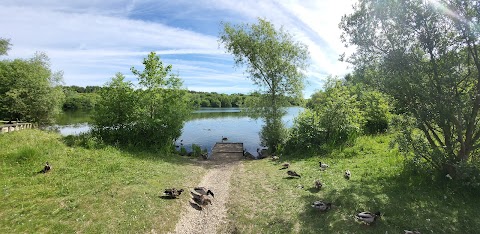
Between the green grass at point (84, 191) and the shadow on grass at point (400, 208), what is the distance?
557 centimetres

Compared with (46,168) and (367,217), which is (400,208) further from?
(46,168)

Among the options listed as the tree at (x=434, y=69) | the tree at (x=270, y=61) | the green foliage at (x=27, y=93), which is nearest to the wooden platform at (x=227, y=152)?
the tree at (x=270, y=61)

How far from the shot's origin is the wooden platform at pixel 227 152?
22.5 m

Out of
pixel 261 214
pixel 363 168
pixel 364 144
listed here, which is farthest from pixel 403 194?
pixel 364 144

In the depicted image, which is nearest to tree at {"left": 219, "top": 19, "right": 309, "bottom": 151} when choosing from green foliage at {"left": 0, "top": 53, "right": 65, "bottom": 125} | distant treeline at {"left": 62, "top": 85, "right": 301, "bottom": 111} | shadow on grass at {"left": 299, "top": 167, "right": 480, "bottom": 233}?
distant treeline at {"left": 62, "top": 85, "right": 301, "bottom": 111}

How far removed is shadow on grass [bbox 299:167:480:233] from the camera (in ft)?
27.5

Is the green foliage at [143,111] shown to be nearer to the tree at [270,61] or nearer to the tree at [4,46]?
the tree at [270,61]

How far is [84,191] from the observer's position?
10.5 metres

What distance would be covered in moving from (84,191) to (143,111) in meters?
12.2

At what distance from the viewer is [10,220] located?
8.20m

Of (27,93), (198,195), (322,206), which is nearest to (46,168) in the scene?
(198,195)

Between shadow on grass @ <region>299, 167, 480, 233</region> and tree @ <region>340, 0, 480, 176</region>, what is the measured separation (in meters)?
1.44

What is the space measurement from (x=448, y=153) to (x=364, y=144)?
8471 millimetres

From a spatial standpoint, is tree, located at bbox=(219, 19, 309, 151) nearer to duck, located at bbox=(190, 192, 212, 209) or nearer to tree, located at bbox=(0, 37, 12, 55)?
duck, located at bbox=(190, 192, 212, 209)
